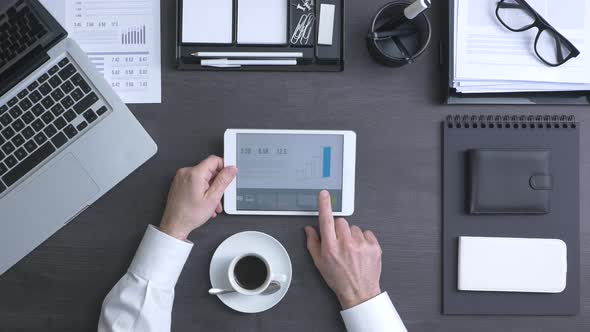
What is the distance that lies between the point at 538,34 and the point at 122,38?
2.35 feet

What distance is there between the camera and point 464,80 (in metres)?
0.84

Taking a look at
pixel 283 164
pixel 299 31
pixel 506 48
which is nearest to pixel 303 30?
pixel 299 31

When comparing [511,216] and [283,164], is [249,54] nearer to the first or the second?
[283,164]

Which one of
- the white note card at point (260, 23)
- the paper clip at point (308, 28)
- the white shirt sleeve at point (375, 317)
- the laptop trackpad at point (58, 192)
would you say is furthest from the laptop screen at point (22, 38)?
the white shirt sleeve at point (375, 317)

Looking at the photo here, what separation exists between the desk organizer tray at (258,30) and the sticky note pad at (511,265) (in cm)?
41

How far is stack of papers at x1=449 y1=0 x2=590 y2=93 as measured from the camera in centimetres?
83

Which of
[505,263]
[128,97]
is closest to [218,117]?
[128,97]

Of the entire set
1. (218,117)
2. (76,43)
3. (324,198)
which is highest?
(76,43)

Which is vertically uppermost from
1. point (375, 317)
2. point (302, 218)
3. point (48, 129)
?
point (48, 129)

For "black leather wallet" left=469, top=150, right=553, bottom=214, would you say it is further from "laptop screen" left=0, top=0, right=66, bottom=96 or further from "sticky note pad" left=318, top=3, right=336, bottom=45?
"laptop screen" left=0, top=0, right=66, bottom=96

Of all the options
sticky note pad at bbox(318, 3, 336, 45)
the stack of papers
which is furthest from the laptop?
the stack of papers

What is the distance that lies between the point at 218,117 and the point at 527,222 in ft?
1.88

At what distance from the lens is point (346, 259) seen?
2.74ft

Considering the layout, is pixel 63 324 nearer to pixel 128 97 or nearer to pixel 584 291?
pixel 128 97
